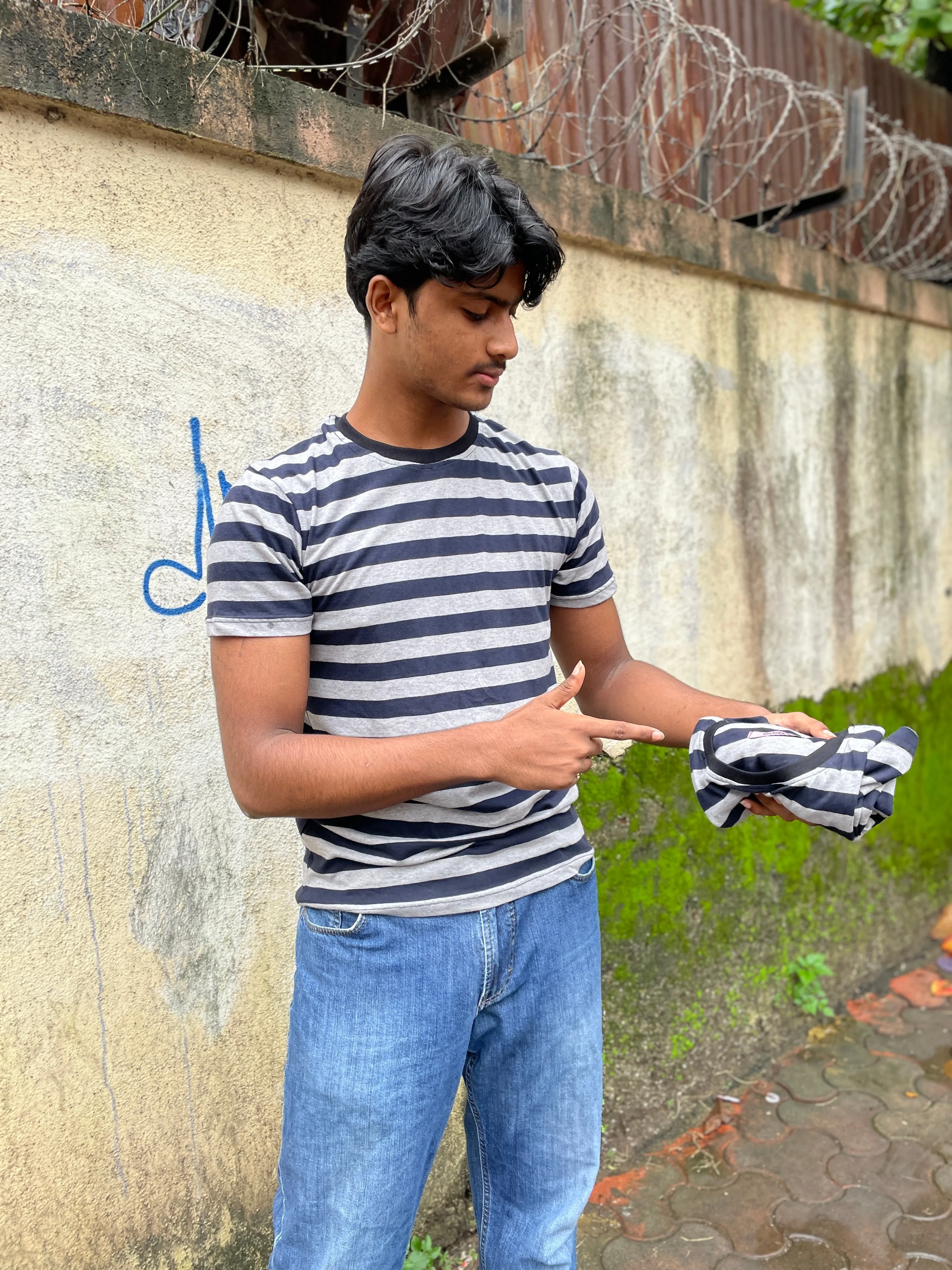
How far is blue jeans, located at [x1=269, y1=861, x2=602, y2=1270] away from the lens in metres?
1.45

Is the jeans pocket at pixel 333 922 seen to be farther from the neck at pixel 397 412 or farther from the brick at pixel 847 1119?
the brick at pixel 847 1119

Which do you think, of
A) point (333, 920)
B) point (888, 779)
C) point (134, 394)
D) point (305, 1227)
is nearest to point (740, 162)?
point (134, 394)

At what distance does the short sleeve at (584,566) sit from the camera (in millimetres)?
1723

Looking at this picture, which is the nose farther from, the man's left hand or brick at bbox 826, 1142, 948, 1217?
brick at bbox 826, 1142, 948, 1217

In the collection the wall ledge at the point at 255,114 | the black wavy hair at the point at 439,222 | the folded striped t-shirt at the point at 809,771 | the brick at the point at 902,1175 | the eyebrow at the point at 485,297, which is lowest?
the brick at the point at 902,1175

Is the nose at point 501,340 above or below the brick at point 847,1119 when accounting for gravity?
above

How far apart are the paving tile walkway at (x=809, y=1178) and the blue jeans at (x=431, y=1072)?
1125mm

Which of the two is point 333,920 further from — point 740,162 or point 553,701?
point 740,162

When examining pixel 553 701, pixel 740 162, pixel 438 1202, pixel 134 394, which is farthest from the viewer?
pixel 740 162

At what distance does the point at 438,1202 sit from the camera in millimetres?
2541

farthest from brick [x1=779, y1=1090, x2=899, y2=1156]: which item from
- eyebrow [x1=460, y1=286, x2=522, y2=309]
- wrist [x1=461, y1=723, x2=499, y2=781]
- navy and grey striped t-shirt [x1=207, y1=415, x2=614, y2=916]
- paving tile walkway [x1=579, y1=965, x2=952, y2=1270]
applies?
eyebrow [x1=460, y1=286, x2=522, y2=309]

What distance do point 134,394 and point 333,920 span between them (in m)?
1.07

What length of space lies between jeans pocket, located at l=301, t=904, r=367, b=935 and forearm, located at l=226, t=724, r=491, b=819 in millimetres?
207

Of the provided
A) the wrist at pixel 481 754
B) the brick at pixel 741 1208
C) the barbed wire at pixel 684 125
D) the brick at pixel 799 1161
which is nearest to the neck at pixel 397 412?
the wrist at pixel 481 754
